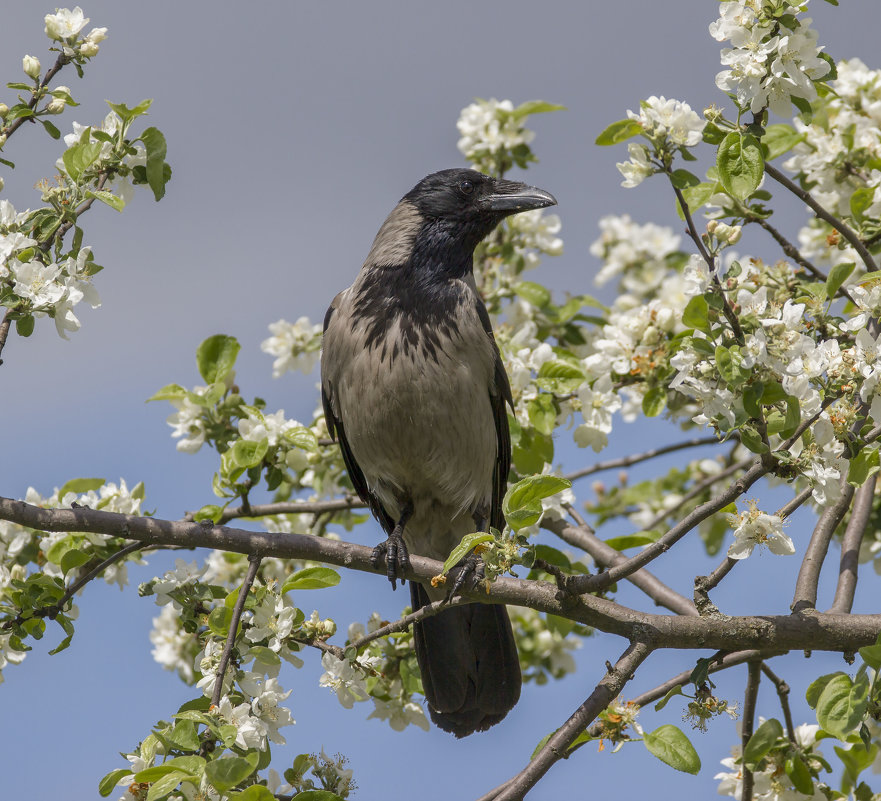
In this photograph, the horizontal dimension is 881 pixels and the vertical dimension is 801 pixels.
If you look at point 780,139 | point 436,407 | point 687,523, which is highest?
point 780,139

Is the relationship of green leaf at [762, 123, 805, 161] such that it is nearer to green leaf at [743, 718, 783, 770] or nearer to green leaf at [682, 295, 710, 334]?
green leaf at [682, 295, 710, 334]

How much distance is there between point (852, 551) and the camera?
3.88 m

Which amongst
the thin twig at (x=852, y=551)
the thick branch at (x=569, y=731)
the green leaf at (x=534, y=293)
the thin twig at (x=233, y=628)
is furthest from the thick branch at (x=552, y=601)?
the green leaf at (x=534, y=293)

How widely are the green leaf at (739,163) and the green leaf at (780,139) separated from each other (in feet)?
2.64

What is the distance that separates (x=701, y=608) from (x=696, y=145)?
158cm

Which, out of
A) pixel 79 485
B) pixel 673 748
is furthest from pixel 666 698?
pixel 79 485

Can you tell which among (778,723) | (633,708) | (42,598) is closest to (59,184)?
(42,598)

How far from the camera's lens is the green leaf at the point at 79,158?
3.41 m

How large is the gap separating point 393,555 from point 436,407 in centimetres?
75

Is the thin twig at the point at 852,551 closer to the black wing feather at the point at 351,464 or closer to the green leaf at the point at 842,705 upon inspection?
the green leaf at the point at 842,705

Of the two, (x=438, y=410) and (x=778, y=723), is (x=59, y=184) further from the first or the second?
(x=778, y=723)

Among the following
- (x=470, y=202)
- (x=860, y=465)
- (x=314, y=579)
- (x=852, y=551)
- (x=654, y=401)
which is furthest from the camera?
(x=470, y=202)

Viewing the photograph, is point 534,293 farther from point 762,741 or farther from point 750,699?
point 762,741

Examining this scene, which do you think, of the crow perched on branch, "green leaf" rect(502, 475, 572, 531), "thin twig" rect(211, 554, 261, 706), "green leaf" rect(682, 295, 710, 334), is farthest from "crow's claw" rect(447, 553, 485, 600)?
"green leaf" rect(682, 295, 710, 334)
